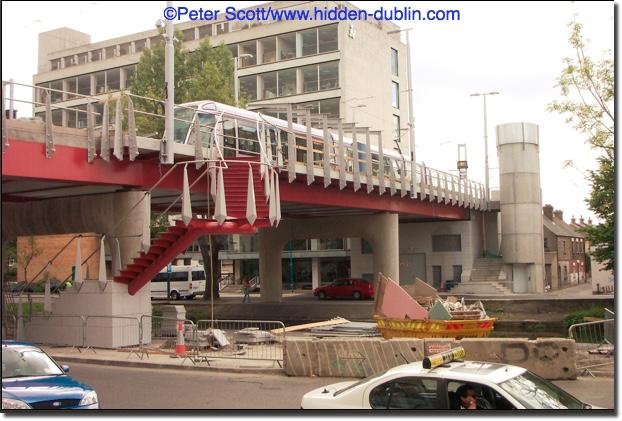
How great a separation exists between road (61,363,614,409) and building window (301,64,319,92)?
154 ft

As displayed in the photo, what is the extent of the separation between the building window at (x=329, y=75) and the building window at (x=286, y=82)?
2.70 m

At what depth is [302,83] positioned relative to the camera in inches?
2446

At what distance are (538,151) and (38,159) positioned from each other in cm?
4102

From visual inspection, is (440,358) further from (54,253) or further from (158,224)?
(54,253)

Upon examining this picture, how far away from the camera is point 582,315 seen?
33781mm

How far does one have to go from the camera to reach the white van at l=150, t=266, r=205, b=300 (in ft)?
192

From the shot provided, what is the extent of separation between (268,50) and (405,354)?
53773mm

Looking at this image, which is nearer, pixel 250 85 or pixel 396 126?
pixel 250 85

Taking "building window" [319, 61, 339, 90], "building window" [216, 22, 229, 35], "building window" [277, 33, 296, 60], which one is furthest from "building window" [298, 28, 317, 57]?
"building window" [216, 22, 229, 35]

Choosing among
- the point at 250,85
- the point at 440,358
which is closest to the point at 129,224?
the point at 440,358

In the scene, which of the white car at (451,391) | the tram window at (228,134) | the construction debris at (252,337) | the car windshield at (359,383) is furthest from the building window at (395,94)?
the white car at (451,391)

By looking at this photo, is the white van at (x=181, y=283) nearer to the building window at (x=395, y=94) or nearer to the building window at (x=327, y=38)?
the building window at (x=327, y=38)

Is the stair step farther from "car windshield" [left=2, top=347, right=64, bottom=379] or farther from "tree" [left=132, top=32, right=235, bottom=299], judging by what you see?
"tree" [left=132, top=32, right=235, bottom=299]

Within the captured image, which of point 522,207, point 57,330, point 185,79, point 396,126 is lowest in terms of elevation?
point 57,330
